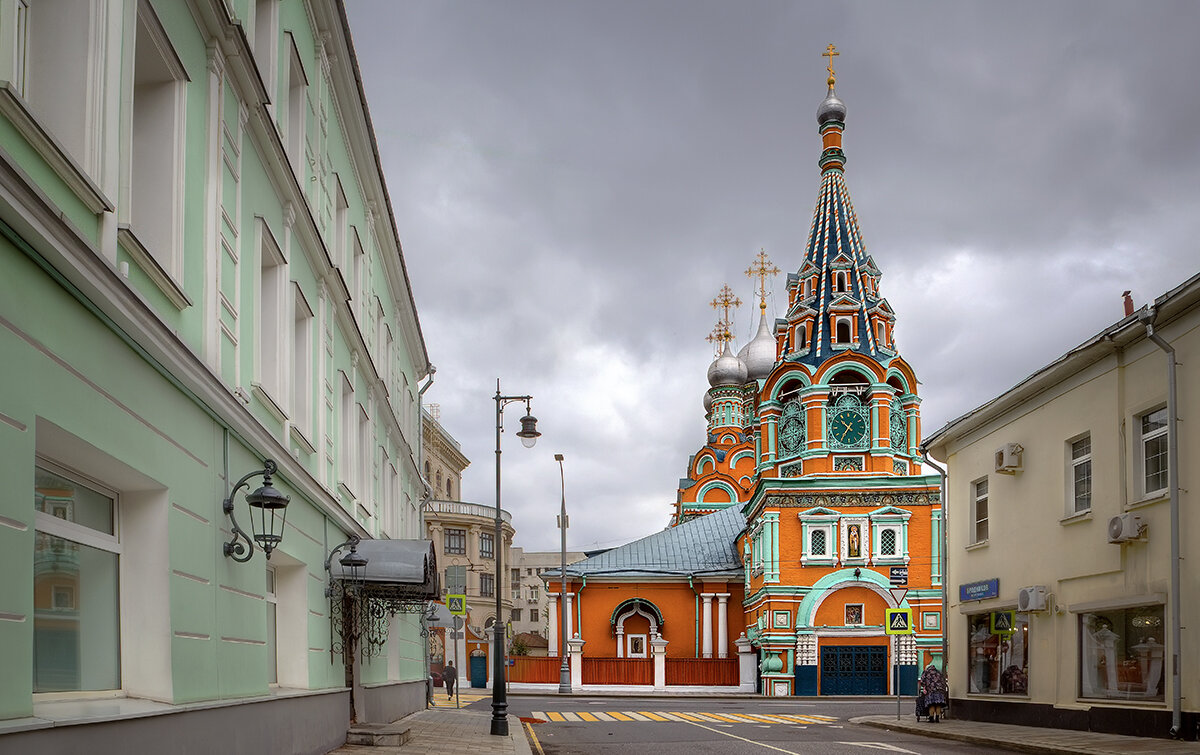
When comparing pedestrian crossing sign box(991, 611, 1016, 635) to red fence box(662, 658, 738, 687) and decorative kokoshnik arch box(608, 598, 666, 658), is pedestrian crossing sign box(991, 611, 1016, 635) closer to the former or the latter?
red fence box(662, 658, 738, 687)

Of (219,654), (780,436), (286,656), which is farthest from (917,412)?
(219,654)

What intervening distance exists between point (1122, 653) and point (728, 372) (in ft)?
194

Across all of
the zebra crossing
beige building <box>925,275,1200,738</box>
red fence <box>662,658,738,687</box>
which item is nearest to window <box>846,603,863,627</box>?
red fence <box>662,658,738,687</box>

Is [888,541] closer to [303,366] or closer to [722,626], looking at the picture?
[722,626]

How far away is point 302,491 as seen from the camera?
43.9ft

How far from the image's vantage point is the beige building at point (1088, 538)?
16.8 metres

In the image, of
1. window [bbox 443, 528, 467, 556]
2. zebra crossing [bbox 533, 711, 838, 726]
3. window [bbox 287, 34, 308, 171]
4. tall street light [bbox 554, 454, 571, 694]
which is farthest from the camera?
window [bbox 443, 528, 467, 556]

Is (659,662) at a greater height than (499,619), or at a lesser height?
lesser

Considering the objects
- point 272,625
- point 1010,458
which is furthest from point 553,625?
point 272,625

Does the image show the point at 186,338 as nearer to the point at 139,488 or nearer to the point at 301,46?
the point at 139,488

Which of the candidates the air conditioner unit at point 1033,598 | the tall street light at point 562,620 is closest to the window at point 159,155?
the air conditioner unit at point 1033,598

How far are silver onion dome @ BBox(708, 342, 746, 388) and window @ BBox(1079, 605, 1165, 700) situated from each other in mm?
57902

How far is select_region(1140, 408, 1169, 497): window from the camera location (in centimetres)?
1766

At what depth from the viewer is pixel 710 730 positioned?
22766mm
